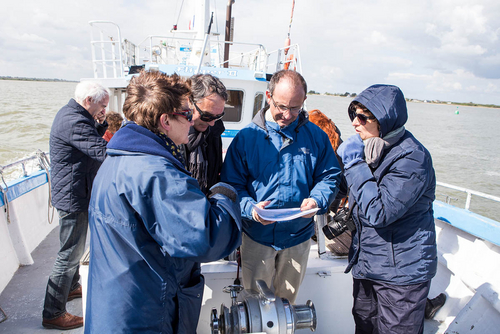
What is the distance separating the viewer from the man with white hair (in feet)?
7.25

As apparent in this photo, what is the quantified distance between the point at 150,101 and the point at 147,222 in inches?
17.7

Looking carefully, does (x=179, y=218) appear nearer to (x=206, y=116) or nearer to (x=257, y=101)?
(x=206, y=116)

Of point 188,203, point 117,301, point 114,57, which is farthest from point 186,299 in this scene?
point 114,57

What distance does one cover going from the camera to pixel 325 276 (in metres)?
2.29

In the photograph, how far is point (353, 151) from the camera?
5.65 ft

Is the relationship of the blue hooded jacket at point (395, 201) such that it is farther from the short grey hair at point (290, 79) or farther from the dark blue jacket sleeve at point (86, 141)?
the dark blue jacket sleeve at point (86, 141)

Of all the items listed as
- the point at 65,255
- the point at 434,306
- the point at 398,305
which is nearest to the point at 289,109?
the point at 398,305

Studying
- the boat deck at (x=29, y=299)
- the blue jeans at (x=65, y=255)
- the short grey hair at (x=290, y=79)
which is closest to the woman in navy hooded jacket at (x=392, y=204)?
the short grey hair at (x=290, y=79)

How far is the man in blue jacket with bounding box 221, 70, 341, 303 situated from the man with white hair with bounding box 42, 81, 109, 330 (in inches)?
41.4

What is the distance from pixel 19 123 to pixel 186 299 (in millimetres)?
21303

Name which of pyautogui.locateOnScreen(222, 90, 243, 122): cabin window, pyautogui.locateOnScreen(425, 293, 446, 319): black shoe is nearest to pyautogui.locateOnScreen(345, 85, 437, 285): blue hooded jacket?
pyautogui.locateOnScreen(425, 293, 446, 319): black shoe

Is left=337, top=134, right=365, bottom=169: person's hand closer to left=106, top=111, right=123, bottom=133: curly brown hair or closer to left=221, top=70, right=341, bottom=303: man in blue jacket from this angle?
left=221, top=70, right=341, bottom=303: man in blue jacket

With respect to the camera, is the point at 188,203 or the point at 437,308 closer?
the point at 188,203

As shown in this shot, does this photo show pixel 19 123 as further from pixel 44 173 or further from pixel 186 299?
pixel 186 299
